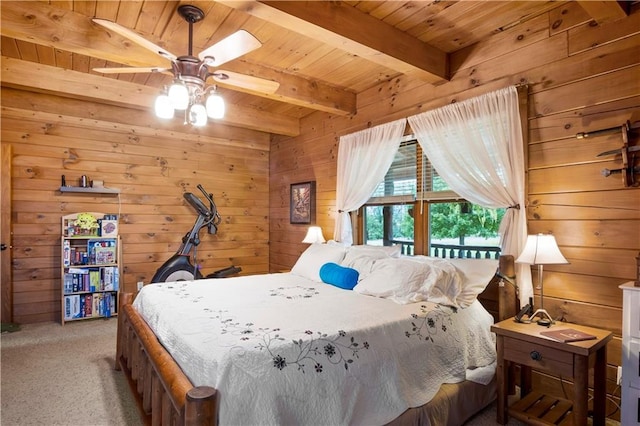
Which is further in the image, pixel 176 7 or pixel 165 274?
pixel 165 274

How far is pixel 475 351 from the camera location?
2.31m

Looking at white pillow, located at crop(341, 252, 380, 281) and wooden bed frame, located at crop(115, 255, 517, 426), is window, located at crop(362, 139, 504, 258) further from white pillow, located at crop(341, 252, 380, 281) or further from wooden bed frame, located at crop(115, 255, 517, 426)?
white pillow, located at crop(341, 252, 380, 281)

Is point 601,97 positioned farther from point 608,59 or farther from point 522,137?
point 522,137

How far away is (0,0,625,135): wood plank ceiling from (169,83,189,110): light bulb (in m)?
0.59

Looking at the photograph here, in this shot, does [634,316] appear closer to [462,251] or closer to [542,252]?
[542,252]

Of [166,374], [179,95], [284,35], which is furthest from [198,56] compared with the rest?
[166,374]

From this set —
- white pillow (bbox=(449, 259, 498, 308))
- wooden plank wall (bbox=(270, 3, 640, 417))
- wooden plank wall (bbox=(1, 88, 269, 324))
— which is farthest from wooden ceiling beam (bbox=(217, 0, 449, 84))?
wooden plank wall (bbox=(1, 88, 269, 324))

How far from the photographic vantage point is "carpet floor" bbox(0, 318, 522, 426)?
221 cm

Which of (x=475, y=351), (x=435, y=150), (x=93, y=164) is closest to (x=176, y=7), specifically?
(x=435, y=150)

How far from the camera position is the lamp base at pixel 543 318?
2182 millimetres

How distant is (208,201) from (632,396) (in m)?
4.71

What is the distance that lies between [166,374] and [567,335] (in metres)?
2.10

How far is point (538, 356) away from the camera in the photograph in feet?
6.48

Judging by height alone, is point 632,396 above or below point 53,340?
above
